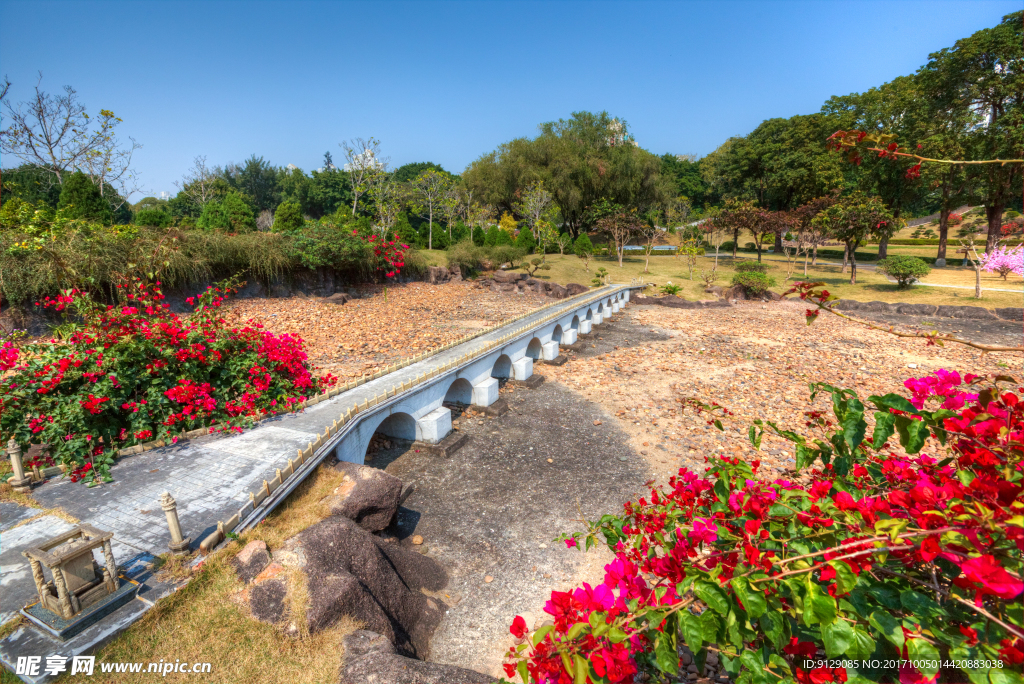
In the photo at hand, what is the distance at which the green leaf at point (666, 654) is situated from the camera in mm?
2105

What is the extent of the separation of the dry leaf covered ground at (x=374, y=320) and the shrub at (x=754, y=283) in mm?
14290

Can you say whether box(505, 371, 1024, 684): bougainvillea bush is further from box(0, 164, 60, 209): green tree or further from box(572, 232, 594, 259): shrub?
box(0, 164, 60, 209): green tree

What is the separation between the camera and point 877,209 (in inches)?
1179

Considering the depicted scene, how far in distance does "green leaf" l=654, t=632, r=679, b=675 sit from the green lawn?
25.5 m

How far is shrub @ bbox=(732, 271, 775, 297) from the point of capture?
1171 inches

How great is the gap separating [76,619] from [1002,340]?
98.3ft

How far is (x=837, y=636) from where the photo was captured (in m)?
1.85

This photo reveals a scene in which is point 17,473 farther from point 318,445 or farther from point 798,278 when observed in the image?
point 798,278

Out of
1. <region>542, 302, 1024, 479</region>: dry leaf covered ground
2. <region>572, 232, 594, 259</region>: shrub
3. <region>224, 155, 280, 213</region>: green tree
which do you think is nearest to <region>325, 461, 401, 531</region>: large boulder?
<region>542, 302, 1024, 479</region>: dry leaf covered ground

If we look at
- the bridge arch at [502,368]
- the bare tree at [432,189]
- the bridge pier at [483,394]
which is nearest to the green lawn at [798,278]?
the bare tree at [432,189]

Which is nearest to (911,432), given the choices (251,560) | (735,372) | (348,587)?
(348,587)

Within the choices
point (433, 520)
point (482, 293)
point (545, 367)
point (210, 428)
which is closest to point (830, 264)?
point (482, 293)

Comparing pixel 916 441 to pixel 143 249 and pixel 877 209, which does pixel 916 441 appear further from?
pixel 877 209

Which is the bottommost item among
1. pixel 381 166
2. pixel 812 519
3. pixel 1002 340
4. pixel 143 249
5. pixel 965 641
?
pixel 1002 340
